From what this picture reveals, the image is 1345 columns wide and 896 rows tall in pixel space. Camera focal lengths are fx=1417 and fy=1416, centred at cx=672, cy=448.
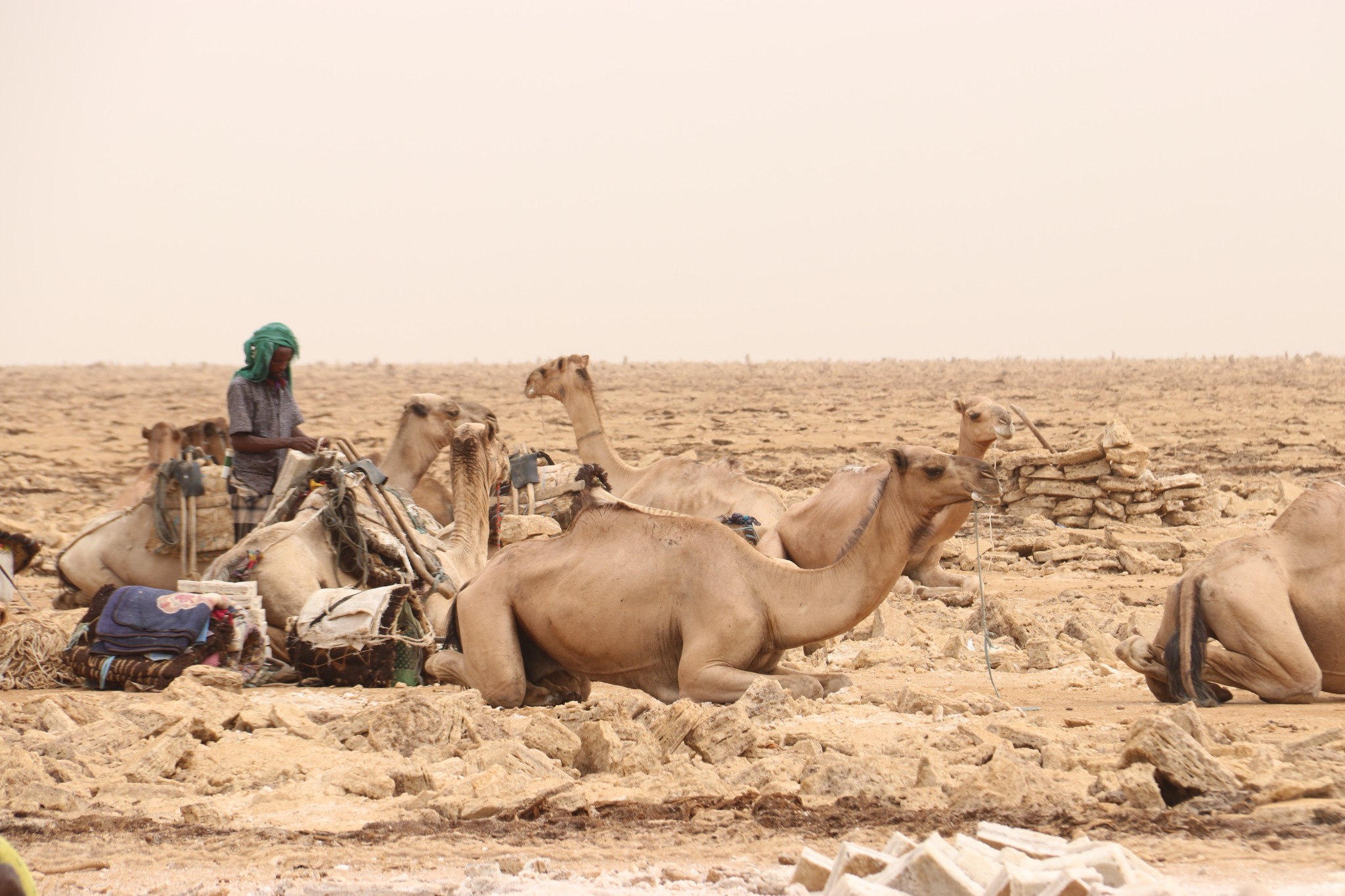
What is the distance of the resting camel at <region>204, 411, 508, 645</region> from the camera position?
26.9ft

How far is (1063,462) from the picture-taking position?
15375 mm

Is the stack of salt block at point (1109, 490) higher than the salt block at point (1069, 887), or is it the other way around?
the salt block at point (1069, 887)

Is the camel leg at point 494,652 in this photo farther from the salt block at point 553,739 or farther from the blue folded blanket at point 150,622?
the blue folded blanket at point 150,622

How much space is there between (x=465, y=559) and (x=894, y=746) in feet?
15.7

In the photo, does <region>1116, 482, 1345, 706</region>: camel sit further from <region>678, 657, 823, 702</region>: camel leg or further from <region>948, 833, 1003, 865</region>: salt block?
<region>948, 833, 1003, 865</region>: salt block

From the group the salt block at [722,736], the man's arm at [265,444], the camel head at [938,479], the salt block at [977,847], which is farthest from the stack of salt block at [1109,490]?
the salt block at [977,847]

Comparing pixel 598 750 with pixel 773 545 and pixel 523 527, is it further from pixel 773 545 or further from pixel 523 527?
pixel 523 527

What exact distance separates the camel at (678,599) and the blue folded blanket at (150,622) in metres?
1.67

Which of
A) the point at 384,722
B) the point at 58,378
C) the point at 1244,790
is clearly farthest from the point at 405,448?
the point at 58,378

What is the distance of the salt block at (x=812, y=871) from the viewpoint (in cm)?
341

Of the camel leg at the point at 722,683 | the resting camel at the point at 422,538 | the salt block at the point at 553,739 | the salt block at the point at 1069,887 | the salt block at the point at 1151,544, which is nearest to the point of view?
the salt block at the point at 1069,887

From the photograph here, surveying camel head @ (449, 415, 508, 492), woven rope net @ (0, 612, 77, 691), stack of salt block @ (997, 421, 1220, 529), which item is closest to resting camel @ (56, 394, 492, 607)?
woven rope net @ (0, 612, 77, 691)

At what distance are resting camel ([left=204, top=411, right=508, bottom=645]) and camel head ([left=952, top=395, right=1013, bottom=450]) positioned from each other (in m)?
3.22

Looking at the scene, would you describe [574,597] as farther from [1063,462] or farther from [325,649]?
[1063,462]
